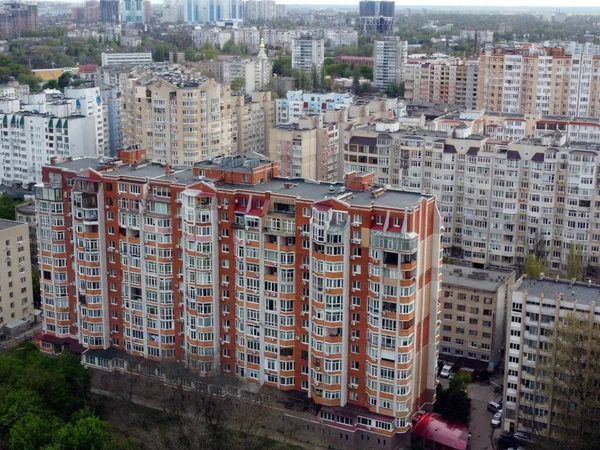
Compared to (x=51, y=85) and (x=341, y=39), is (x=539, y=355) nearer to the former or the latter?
(x=51, y=85)

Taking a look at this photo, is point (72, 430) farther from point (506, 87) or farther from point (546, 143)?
point (506, 87)

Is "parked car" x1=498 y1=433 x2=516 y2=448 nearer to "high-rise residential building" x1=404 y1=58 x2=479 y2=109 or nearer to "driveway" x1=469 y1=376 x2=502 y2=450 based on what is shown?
"driveway" x1=469 y1=376 x2=502 y2=450

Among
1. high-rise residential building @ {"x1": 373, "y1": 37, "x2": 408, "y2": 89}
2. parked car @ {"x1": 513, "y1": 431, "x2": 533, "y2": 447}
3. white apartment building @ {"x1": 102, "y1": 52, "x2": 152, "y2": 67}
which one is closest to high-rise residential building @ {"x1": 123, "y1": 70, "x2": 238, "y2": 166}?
parked car @ {"x1": 513, "y1": 431, "x2": 533, "y2": 447}

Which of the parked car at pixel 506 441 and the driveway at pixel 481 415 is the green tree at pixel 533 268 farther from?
the parked car at pixel 506 441

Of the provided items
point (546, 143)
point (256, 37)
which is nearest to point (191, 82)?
point (546, 143)

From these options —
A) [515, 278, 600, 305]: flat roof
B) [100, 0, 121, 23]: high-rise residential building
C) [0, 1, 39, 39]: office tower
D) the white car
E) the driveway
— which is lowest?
the driveway
